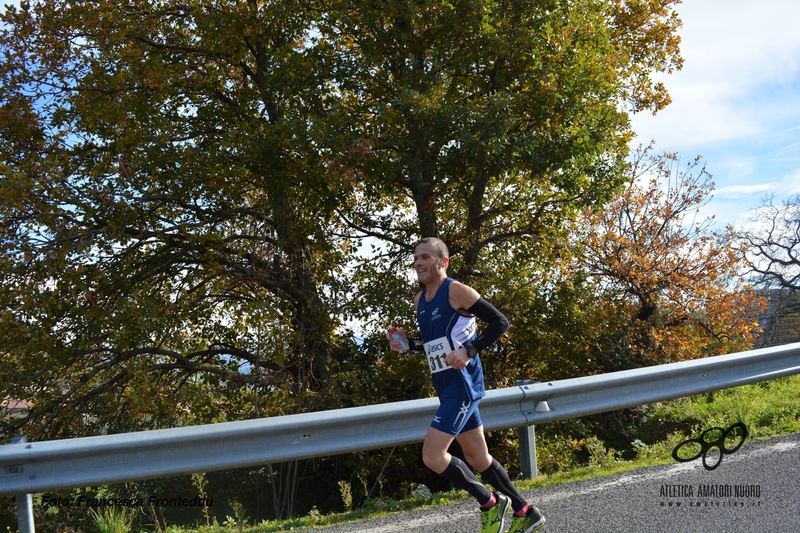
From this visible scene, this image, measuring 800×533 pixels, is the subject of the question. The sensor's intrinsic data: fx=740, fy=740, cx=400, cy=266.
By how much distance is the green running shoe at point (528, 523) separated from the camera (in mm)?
4238

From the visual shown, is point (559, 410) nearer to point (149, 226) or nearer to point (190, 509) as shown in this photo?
point (190, 509)

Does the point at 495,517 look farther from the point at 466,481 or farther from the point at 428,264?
the point at 428,264

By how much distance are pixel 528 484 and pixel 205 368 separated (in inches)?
294

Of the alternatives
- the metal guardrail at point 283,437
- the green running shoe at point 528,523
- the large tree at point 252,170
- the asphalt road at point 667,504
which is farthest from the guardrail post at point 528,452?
the large tree at point 252,170

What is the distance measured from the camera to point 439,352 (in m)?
4.37

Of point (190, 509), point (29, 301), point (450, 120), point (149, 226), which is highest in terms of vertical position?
point (450, 120)

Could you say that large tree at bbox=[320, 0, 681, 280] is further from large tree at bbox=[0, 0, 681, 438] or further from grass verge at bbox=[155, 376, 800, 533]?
grass verge at bbox=[155, 376, 800, 533]

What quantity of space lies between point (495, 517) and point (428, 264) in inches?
59.5

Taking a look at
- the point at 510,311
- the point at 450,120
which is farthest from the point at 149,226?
the point at 510,311

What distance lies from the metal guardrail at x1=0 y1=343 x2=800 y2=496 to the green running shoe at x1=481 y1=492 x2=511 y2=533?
3.23ft

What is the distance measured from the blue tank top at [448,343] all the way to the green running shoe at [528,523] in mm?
732

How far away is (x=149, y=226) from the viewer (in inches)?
452

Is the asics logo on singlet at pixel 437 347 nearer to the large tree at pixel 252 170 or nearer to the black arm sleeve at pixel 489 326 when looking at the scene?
the black arm sleeve at pixel 489 326

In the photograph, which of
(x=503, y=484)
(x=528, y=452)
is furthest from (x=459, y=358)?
(x=528, y=452)
